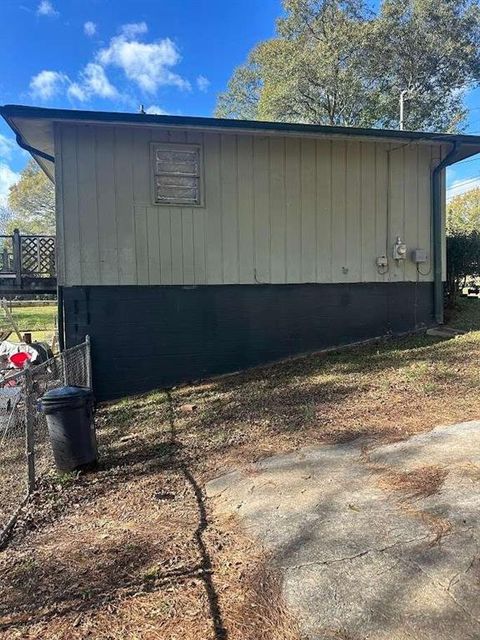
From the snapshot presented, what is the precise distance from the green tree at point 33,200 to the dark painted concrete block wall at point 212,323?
33.0 m

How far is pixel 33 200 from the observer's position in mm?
38469

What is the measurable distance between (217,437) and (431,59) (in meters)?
18.4

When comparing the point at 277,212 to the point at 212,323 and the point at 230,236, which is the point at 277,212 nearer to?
the point at 230,236

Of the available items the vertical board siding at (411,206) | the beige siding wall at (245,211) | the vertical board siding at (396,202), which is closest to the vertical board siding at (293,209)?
the beige siding wall at (245,211)

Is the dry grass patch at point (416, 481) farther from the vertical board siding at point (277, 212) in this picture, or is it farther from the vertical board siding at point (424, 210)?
the vertical board siding at point (424, 210)

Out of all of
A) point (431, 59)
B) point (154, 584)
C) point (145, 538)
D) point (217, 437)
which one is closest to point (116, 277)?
point (217, 437)

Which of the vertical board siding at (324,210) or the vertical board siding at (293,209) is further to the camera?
the vertical board siding at (324,210)

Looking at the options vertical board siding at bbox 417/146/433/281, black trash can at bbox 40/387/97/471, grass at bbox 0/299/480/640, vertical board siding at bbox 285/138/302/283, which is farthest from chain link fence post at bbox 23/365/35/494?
vertical board siding at bbox 417/146/433/281

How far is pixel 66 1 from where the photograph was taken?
1512cm

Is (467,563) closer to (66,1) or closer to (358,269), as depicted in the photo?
(358,269)

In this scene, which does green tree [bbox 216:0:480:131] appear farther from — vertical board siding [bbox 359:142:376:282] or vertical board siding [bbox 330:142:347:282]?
vertical board siding [bbox 330:142:347:282]

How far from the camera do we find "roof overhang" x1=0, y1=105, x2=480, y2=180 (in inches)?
259

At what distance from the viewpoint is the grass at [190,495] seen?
211cm

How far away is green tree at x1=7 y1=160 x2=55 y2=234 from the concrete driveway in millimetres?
37791
